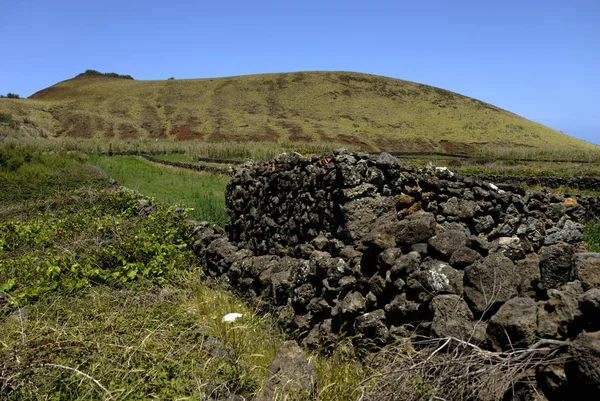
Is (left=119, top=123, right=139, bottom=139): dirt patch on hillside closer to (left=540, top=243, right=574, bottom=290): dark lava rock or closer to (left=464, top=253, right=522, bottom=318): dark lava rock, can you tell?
(left=464, top=253, right=522, bottom=318): dark lava rock

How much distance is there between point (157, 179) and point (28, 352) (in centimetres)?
2007

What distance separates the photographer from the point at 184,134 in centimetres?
7600

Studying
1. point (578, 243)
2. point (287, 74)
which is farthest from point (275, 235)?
point (287, 74)

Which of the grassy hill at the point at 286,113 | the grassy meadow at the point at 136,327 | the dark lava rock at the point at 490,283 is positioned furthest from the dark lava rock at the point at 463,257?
the grassy hill at the point at 286,113

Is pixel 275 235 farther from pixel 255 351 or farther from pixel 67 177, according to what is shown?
pixel 67 177

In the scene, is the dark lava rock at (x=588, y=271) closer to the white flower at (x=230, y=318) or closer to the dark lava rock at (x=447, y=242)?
the dark lava rock at (x=447, y=242)

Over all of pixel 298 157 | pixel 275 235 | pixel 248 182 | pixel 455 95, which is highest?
pixel 455 95

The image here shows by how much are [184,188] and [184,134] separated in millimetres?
58151

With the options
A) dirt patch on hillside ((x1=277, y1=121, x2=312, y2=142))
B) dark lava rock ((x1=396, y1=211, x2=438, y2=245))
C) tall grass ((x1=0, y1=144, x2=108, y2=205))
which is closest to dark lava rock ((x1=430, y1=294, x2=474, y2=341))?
dark lava rock ((x1=396, y1=211, x2=438, y2=245))

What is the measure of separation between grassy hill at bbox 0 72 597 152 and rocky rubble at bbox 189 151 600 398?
64.7 meters

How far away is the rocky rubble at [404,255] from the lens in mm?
3973

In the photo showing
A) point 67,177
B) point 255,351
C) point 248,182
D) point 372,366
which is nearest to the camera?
point 372,366

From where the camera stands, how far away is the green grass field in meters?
13.7

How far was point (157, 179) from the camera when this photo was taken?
23.9 m
